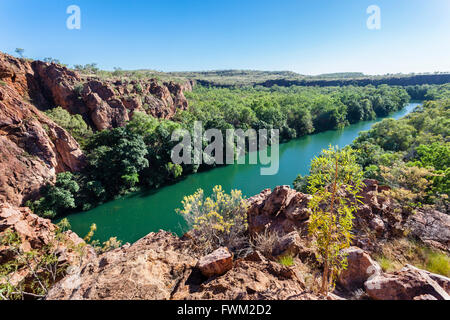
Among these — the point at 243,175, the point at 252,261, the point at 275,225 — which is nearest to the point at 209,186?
the point at 243,175

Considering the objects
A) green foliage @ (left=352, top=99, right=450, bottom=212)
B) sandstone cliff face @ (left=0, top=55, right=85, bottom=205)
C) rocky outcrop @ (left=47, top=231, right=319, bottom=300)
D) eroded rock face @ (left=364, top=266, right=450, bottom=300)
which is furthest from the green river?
eroded rock face @ (left=364, top=266, right=450, bottom=300)

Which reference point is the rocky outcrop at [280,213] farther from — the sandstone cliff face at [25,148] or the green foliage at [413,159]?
the sandstone cliff face at [25,148]

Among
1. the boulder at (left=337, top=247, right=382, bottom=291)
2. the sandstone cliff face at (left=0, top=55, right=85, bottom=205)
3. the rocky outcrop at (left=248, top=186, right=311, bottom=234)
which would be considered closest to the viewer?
the boulder at (left=337, top=247, right=382, bottom=291)

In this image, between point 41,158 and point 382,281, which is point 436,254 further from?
point 41,158

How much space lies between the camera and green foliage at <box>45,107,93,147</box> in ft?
60.6

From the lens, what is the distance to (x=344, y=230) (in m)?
3.32

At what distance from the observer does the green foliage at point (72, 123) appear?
18469mm

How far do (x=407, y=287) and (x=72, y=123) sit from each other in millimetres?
24662

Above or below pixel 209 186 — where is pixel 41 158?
above

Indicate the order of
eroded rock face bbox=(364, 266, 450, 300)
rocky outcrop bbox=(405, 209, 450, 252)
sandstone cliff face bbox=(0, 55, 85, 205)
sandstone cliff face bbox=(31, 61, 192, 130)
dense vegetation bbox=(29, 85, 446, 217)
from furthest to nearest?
sandstone cliff face bbox=(31, 61, 192, 130) < dense vegetation bbox=(29, 85, 446, 217) < sandstone cliff face bbox=(0, 55, 85, 205) < rocky outcrop bbox=(405, 209, 450, 252) < eroded rock face bbox=(364, 266, 450, 300)

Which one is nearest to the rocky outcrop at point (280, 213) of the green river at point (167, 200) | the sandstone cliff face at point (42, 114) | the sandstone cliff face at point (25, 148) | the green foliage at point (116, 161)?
the green river at point (167, 200)

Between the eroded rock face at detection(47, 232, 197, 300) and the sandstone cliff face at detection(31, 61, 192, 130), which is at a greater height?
the sandstone cliff face at detection(31, 61, 192, 130)

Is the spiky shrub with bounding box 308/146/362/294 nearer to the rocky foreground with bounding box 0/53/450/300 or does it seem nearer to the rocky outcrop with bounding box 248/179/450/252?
the rocky foreground with bounding box 0/53/450/300
